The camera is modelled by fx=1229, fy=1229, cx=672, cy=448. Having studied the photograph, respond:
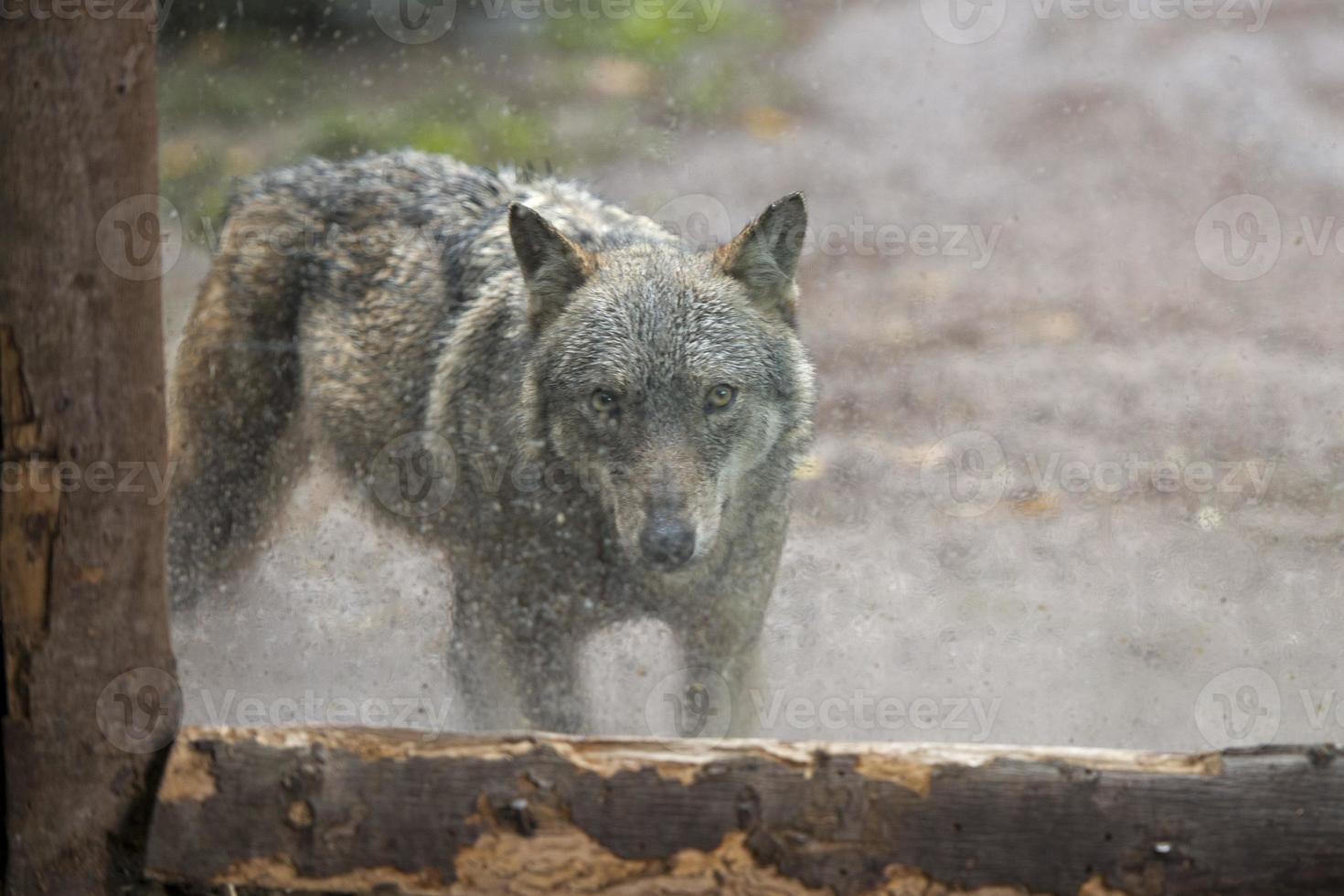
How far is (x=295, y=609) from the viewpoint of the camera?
461 centimetres

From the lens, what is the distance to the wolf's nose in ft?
10.7

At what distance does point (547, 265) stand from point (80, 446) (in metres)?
1.50

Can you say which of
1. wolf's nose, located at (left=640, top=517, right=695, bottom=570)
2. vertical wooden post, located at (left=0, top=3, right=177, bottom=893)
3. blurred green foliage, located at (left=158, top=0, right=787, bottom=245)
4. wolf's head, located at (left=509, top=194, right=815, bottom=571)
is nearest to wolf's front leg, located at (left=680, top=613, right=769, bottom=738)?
wolf's head, located at (left=509, top=194, right=815, bottom=571)

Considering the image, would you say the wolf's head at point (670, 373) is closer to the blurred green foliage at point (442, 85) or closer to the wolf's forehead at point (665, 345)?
the wolf's forehead at point (665, 345)

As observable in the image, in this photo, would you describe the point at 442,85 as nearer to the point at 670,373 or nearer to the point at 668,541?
the point at 670,373

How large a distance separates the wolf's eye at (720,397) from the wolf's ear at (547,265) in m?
0.57

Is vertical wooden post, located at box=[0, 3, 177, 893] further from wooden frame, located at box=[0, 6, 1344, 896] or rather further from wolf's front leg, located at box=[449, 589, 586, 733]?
wolf's front leg, located at box=[449, 589, 586, 733]

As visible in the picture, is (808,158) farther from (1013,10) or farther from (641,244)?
(641,244)

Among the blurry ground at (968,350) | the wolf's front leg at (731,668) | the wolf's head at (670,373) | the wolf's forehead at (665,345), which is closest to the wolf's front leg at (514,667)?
the blurry ground at (968,350)

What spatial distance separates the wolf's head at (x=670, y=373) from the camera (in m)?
3.40

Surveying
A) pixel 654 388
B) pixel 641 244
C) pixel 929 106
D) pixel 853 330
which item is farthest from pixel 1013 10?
pixel 654 388

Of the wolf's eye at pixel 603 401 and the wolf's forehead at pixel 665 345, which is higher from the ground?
the wolf's forehead at pixel 665 345

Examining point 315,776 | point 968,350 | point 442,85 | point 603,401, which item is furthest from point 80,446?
point 968,350

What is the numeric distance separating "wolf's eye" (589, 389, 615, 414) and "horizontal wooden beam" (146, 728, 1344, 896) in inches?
43.5
